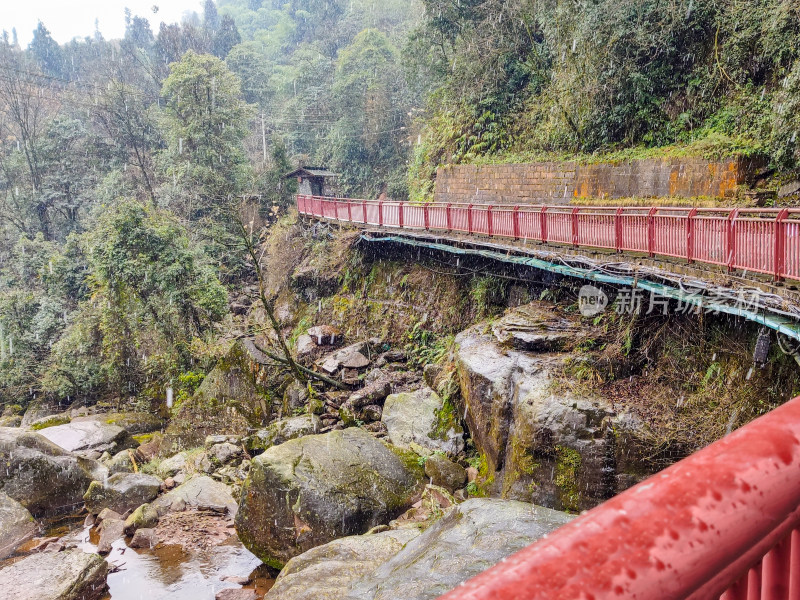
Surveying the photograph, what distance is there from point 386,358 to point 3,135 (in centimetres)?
3807

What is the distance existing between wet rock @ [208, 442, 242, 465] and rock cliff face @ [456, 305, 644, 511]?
601cm

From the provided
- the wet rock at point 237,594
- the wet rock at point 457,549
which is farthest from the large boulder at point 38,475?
the wet rock at point 457,549

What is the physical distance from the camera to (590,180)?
1698 centimetres

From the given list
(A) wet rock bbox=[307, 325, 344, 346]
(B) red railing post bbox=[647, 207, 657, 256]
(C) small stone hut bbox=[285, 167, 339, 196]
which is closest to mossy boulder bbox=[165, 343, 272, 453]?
(A) wet rock bbox=[307, 325, 344, 346]

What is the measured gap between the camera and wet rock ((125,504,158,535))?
11625mm

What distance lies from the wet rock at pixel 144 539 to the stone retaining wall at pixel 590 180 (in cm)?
1328

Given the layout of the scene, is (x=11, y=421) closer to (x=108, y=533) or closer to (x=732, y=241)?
(x=108, y=533)

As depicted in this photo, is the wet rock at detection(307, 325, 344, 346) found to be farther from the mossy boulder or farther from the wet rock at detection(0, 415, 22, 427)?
the wet rock at detection(0, 415, 22, 427)

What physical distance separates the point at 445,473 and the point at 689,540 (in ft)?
33.6

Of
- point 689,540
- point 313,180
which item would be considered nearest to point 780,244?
point 689,540

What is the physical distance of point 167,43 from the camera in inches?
2007

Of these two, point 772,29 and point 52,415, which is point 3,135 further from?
point 772,29

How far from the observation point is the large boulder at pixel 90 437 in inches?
651

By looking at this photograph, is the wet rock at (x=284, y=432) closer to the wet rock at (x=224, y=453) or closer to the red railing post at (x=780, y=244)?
the wet rock at (x=224, y=453)
